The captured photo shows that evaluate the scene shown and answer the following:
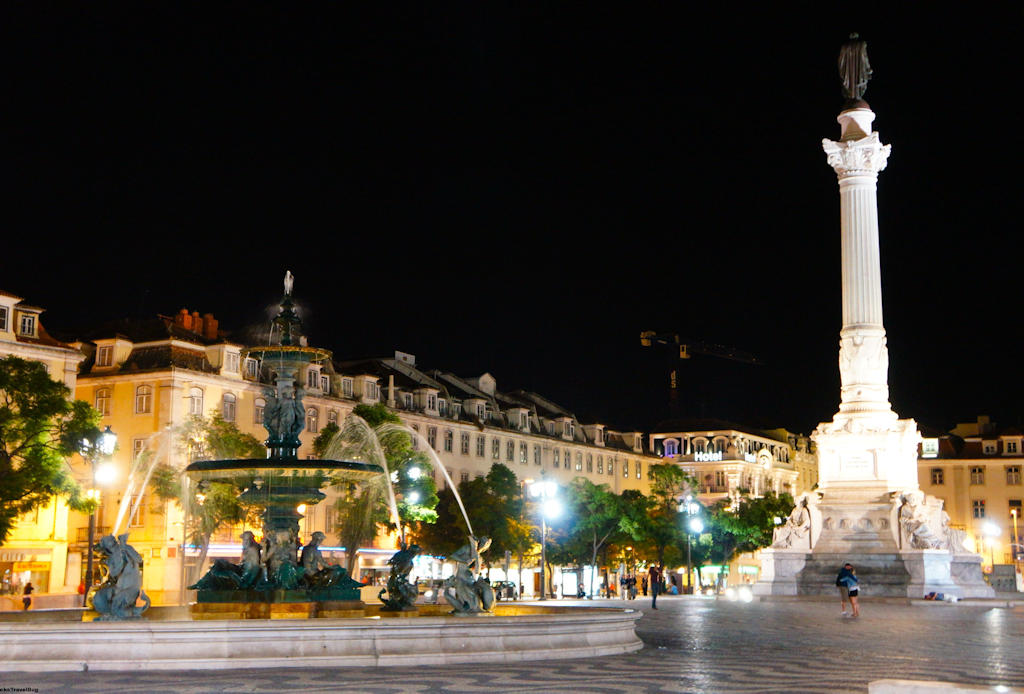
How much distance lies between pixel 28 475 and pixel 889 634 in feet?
82.3

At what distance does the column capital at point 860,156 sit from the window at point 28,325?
33150 millimetres

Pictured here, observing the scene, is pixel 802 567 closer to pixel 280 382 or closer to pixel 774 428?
pixel 280 382

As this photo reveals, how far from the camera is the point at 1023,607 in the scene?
36.0 meters

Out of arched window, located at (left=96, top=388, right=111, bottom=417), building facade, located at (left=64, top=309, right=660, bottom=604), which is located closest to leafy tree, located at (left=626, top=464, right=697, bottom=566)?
building facade, located at (left=64, top=309, right=660, bottom=604)

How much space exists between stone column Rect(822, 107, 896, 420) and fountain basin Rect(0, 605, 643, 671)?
2971 centimetres

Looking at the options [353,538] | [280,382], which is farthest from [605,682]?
→ [353,538]

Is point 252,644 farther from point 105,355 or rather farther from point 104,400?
point 105,355

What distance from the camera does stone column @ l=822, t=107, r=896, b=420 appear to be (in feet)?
144

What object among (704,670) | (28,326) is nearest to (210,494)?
(28,326)

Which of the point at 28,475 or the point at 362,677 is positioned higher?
the point at 28,475

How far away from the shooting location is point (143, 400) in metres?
60.1

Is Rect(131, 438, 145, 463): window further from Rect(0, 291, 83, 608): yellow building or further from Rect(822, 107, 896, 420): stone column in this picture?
Rect(822, 107, 896, 420): stone column

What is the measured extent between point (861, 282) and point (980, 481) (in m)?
68.4

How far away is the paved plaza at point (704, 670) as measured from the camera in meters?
13.9
